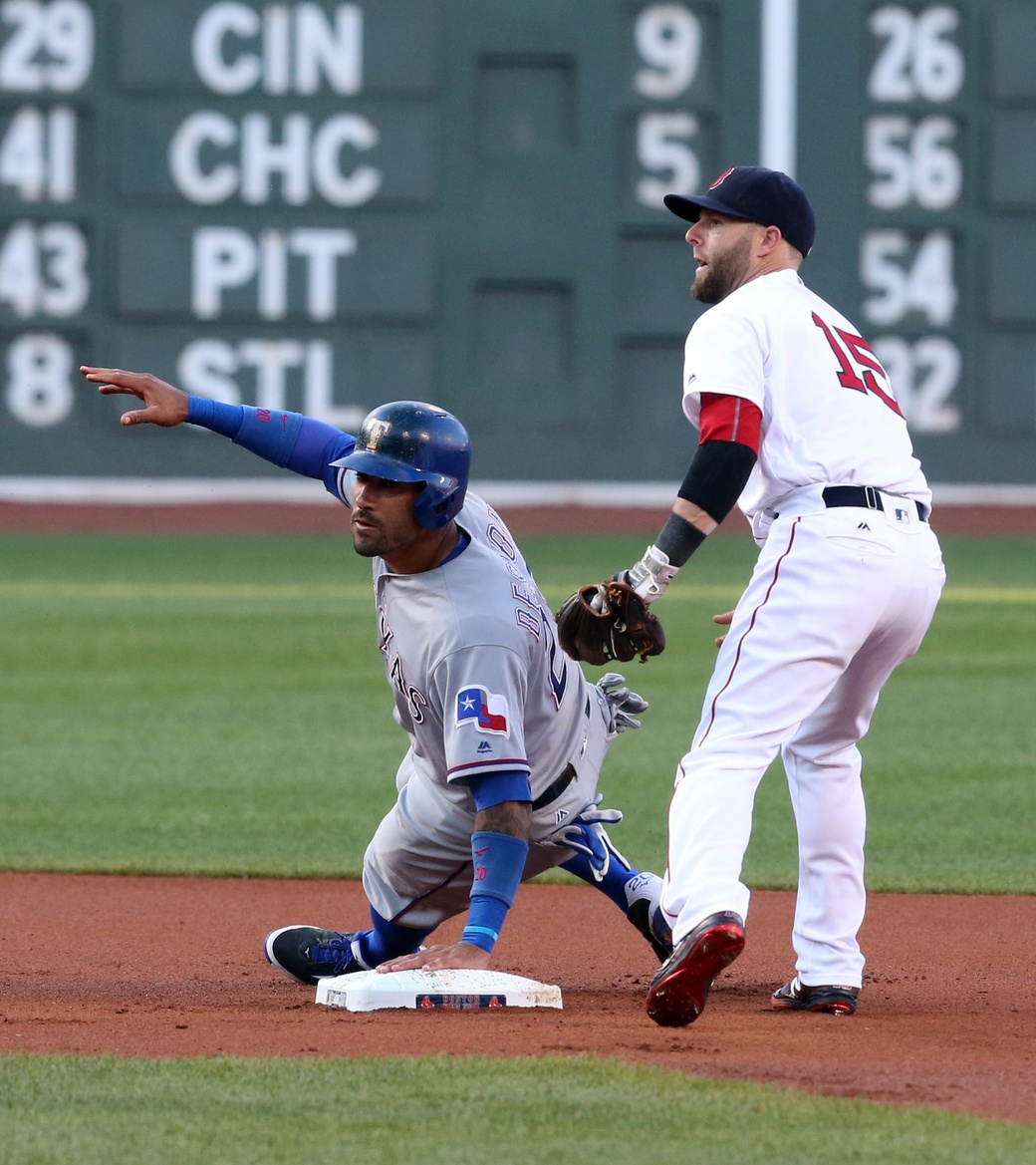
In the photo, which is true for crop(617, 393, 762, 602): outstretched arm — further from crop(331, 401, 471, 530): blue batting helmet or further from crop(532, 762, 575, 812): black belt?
crop(532, 762, 575, 812): black belt

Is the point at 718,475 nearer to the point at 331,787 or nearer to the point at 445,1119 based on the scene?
the point at 445,1119

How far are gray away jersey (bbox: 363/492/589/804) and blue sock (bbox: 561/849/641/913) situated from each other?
0.88 ft

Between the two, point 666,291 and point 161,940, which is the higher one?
point 666,291

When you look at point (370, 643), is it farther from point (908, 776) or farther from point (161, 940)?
point (161, 940)

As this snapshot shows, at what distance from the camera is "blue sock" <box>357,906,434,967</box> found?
4.01 metres

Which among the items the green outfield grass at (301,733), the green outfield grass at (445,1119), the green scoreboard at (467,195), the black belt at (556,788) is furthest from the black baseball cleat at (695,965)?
the green scoreboard at (467,195)

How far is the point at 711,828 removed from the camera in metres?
3.38

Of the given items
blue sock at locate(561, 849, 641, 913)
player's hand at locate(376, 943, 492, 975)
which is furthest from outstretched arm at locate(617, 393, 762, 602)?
blue sock at locate(561, 849, 641, 913)

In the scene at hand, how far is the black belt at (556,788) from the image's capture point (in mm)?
3893

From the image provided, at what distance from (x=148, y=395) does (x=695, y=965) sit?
64.6 inches

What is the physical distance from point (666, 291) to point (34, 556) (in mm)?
5394

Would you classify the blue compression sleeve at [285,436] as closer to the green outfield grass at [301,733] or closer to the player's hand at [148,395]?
the player's hand at [148,395]

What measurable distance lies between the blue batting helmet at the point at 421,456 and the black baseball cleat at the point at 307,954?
3.13ft

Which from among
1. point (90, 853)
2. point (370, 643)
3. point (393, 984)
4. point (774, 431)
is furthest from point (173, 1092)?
point (370, 643)
